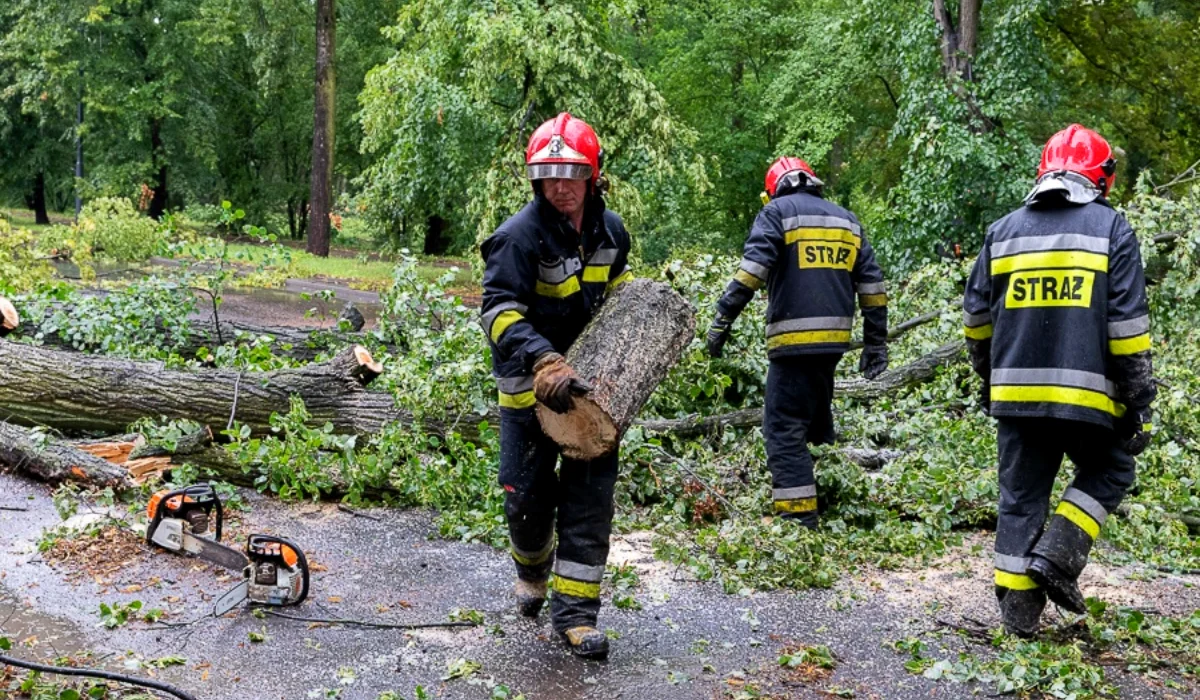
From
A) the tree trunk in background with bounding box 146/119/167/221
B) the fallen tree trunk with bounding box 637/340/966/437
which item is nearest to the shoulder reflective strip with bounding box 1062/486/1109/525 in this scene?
the fallen tree trunk with bounding box 637/340/966/437

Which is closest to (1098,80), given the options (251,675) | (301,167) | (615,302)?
(615,302)

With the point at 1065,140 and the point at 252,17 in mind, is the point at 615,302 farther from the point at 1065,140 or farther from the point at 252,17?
the point at 252,17

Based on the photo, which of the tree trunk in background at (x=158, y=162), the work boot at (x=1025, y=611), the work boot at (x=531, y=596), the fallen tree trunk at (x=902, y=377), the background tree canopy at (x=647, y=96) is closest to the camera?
the work boot at (x=1025, y=611)

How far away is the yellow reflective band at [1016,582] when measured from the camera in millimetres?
4016

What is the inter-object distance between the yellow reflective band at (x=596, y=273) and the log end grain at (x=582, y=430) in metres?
0.56

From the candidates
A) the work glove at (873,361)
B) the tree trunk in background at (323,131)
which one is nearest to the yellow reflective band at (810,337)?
the work glove at (873,361)

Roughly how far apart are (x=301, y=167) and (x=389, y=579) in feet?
93.2

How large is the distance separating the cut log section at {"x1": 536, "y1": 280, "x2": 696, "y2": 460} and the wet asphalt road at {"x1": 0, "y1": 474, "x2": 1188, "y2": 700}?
30.9 inches

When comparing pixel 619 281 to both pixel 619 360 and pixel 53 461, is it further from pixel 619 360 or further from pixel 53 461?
pixel 53 461

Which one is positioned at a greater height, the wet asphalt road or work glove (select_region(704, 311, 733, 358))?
work glove (select_region(704, 311, 733, 358))

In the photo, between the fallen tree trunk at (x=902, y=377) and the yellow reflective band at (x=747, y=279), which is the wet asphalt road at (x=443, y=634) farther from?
the fallen tree trunk at (x=902, y=377)

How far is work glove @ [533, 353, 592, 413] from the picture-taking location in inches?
144

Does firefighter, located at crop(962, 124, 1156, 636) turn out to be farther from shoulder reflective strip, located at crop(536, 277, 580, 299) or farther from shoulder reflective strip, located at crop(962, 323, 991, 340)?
shoulder reflective strip, located at crop(536, 277, 580, 299)

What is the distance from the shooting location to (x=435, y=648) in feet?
12.8
